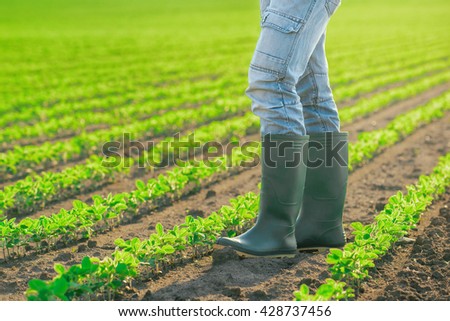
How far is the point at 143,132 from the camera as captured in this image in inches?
355

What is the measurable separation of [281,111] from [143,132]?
541 cm

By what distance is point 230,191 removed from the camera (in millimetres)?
6164

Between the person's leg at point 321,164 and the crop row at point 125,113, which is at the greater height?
the person's leg at point 321,164

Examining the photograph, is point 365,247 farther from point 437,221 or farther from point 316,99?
point 437,221

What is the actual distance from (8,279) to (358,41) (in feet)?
86.4

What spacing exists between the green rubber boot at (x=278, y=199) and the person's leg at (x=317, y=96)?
1.00 feet

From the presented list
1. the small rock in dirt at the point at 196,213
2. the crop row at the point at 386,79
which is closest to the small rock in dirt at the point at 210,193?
the small rock in dirt at the point at 196,213

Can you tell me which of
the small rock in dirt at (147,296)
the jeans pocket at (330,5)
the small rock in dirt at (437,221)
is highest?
the jeans pocket at (330,5)

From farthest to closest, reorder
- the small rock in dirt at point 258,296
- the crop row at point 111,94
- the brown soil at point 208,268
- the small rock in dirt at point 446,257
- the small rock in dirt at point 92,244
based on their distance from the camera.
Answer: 1. the crop row at point 111,94
2. the small rock in dirt at point 92,244
3. the small rock in dirt at point 446,257
4. the brown soil at point 208,268
5. the small rock in dirt at point 258,296

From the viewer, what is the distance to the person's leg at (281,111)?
12.1 feet

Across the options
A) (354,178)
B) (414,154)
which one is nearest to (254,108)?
(354,178)

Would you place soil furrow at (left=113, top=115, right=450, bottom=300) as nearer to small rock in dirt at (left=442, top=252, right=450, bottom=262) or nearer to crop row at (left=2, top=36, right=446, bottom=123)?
small rock in dirt at (left=442, top=252, right=450, bottom=262)

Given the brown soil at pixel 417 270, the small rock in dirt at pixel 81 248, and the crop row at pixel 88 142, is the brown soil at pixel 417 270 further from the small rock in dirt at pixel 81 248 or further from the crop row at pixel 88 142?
the crop row at pixel 88 142

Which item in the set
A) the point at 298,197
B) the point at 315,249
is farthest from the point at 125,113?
the point at 298,197
